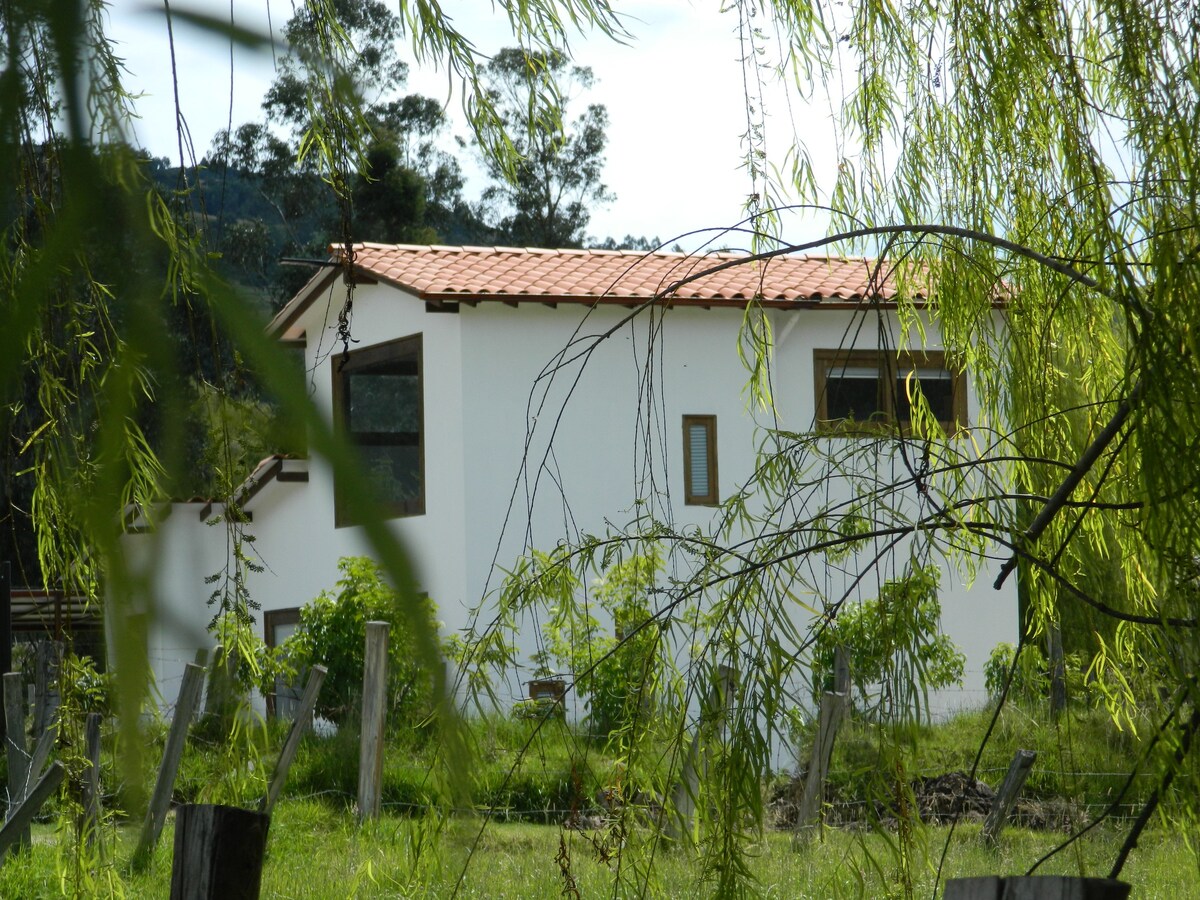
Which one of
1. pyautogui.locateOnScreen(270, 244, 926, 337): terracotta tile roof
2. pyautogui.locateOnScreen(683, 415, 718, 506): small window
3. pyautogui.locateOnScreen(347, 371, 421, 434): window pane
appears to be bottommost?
pyautogui.locateOnScreen(683, 415, 718, 506): small window

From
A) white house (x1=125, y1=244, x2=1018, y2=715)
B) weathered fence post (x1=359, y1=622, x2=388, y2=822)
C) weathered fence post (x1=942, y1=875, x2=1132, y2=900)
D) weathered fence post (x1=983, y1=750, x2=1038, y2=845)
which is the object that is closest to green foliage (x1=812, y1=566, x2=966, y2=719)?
weathered fence post (x1=942, y1=875, x2=1132, y2=900)

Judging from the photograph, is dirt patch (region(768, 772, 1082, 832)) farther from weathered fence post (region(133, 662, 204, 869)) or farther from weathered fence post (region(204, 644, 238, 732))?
weathered fence post (region(204, 644, 238, 732))

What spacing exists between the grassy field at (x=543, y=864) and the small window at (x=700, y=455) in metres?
4.47

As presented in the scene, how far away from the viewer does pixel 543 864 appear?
6.19 metres

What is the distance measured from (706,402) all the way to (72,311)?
10125 millimetres

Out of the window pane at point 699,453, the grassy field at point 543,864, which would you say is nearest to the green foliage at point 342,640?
the grassy field at point 543,864

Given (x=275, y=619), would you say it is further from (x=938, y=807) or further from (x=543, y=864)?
(x=543, y=864)

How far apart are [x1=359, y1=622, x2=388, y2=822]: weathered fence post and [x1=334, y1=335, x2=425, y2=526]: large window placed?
214cm

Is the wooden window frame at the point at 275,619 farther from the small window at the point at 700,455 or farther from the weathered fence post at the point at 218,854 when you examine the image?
the weathered fence post at the point at 218,854

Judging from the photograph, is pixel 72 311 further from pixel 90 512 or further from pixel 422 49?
pixel 90 512

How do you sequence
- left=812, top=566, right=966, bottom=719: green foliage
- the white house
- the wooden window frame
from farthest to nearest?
the wooden window frame → the white house → left=812, top=566, right=966, bottom=719: green foliage

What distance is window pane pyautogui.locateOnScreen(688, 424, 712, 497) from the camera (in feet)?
37.3

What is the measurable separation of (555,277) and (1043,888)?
10342mm

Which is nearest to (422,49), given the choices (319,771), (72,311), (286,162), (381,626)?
(286,162)
